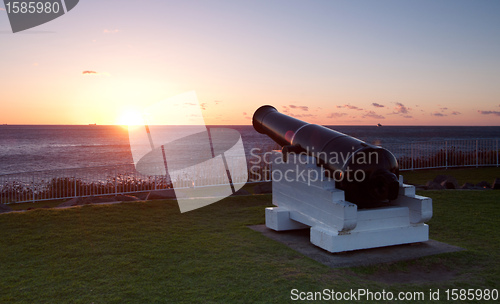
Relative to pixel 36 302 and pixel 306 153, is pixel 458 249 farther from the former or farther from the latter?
pixel 36 302

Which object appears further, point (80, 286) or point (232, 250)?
point (232, 250)

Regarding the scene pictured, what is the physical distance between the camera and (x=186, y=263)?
441cm

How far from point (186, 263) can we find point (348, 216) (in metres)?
1.97

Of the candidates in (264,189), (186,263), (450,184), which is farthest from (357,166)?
(450,184)

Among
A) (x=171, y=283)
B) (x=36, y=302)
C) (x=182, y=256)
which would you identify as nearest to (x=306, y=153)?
(x=182, y=256)

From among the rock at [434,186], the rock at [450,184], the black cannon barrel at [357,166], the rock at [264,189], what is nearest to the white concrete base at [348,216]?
the black cannon barrel at [357,166]

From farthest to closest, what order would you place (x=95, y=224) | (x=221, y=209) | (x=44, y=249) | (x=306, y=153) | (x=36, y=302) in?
(x=221, y=209) < (x=95, y=224) < (x=306, y=153) < (x=44, y=249) < (x=36, y=302)

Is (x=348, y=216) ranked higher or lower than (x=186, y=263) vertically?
higher

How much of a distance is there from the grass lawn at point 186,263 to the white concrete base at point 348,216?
0.47 m

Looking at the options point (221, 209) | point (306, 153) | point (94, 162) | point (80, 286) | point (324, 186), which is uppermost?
point (306, 153)

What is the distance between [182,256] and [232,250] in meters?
0.65

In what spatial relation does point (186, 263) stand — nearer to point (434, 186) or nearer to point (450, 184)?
point (434, 186)

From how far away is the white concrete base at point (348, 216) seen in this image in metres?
4.72

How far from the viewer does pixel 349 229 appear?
15.3ft
